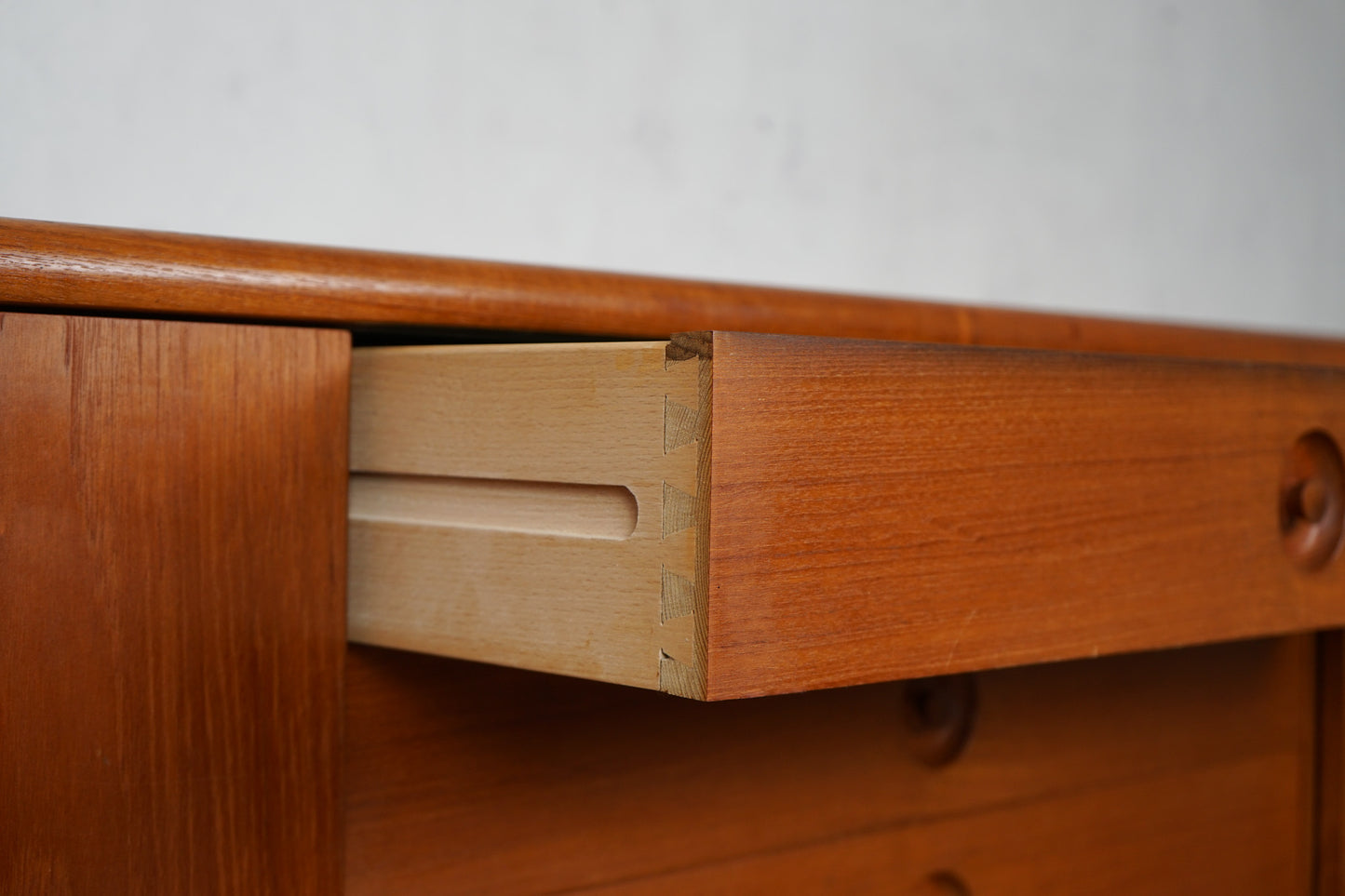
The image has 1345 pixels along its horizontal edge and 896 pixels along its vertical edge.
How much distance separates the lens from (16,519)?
1.18 ft

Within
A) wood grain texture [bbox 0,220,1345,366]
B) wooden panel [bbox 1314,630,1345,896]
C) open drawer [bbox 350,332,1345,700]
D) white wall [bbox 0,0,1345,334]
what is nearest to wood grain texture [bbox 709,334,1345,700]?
open drawer [bbox 350,332,1345,700]

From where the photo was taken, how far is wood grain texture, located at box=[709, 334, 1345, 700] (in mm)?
335

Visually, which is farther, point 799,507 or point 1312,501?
point 1312,501

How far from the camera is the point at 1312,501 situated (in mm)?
495

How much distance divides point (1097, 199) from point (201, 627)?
112cm

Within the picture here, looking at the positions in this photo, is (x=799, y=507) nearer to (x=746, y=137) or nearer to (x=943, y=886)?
(x=943, y=886)

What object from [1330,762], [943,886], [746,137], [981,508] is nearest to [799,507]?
[981,508]

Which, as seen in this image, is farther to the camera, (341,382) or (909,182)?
(909,182)

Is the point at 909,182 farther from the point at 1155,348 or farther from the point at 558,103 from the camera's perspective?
the point at 1155,348

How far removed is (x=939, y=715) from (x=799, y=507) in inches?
10.8

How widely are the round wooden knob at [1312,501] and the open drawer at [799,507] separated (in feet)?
0.06

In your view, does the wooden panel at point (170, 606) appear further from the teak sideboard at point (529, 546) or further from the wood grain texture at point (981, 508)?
the wood grain texture at point (981, 508)

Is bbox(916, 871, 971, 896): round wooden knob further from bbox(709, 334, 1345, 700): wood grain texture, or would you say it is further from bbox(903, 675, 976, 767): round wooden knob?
bbox(709, 334, 1345, 700): wood grain texture

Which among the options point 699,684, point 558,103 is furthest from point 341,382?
point 558,103
